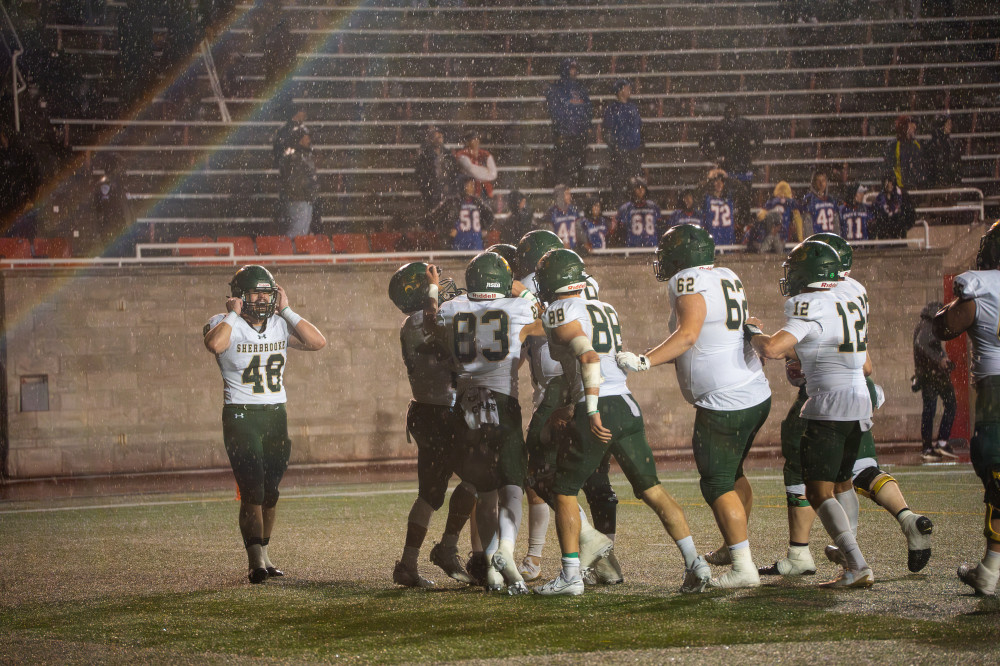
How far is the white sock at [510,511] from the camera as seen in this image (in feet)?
20.3

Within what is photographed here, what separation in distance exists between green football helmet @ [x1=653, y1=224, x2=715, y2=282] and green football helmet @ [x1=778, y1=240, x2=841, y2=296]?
45cm

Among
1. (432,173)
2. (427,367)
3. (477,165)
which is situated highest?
(477,165)

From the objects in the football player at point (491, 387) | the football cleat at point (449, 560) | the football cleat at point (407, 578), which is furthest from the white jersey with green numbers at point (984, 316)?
the football cleat at point (407, 578)

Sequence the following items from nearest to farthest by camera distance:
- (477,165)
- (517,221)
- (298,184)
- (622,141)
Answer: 1. (517,221)
2. (298,184)
3. (477,165)
4. (622,141)

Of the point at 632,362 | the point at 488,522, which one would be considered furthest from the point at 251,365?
Result: the point at 632,362

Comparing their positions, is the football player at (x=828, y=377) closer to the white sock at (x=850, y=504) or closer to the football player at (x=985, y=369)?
the white sock at (x=850, y=504)

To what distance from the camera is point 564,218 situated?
1578 centimetres

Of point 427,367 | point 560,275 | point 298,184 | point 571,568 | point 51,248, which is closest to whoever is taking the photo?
point 571,568

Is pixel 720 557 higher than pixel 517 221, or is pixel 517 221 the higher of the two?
pixel 517 221

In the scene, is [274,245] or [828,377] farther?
[274,245]

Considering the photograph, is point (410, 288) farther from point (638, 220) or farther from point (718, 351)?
point (638, 220)

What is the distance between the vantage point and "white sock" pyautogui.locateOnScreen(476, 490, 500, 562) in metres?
6.41

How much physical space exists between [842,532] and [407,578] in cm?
242

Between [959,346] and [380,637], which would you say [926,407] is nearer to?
[959,346]
